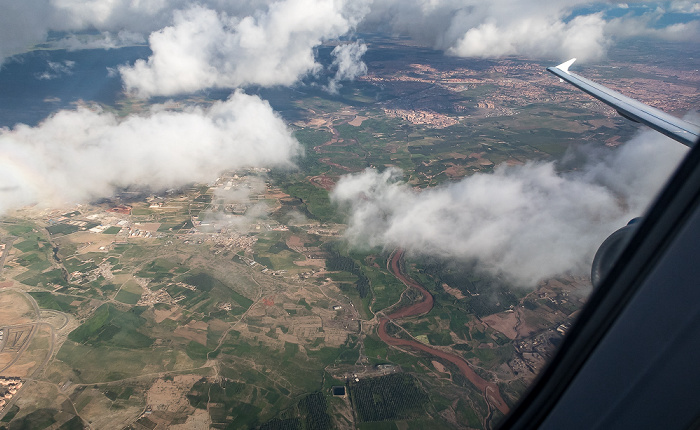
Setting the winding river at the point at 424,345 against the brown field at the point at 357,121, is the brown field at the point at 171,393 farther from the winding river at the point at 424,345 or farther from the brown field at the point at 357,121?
the brown field at the point at 357,121

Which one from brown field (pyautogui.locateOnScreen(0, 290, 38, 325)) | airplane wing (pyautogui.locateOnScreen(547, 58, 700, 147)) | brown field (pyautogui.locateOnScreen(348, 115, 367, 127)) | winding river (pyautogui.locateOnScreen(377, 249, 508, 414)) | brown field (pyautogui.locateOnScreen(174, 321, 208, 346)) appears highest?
airplane wing (pyautogui.locateOnScreen(547, 58, 700, 147))

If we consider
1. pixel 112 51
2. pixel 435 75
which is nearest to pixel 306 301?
pixel 435 75

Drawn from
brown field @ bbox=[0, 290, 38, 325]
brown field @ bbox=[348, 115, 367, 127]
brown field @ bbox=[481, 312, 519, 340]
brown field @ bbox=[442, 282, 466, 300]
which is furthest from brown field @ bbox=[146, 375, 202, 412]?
brown field @ bbox=[348, 115, 367, 127]

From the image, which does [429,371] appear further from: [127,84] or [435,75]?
[127,84]

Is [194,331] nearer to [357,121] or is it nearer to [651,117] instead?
[651,117]

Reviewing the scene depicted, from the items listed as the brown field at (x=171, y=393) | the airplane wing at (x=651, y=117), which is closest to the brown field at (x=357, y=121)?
the brown field at (x=171, y=393)

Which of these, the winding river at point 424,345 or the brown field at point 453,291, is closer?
the winding river at point 424,345

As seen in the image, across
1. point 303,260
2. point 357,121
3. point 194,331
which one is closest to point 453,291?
point 303,260

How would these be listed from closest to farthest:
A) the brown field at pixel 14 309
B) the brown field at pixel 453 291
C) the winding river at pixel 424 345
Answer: the winding river at pixel 424 345, the brown field at pixel 14 309, the brown field at pixel 453 291

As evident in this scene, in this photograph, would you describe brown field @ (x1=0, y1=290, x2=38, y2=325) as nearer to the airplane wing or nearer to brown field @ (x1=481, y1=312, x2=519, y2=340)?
brown field @ (x1=481, y1=312, x2=519, y2=340)
